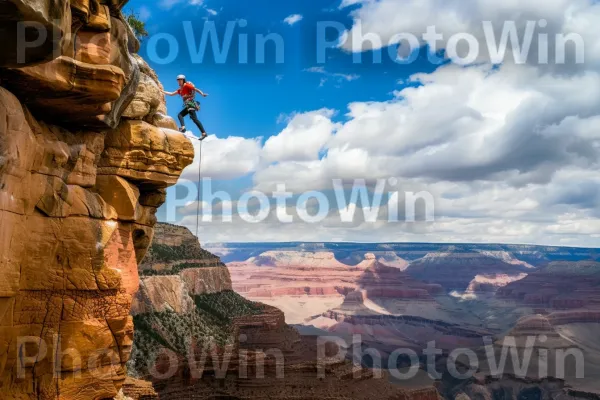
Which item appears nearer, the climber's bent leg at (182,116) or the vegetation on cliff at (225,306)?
the climber's bent leg at (182,116)

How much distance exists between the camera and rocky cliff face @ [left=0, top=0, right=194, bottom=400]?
13023 millimetres

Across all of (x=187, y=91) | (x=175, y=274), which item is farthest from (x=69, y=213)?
(x=175, y=274)

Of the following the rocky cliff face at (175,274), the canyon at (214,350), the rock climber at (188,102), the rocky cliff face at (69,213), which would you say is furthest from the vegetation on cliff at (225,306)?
the rocky cliff face at (69,213)

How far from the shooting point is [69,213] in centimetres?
1501

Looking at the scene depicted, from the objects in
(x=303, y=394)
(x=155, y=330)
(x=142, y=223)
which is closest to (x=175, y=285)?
(x=155, y=330)

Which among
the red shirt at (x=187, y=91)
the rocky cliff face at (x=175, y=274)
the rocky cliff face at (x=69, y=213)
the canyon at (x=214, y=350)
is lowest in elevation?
the canyon at (x=214, y=350)

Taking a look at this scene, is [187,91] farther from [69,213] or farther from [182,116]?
[69,213]

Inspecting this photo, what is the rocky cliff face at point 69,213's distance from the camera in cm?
1302

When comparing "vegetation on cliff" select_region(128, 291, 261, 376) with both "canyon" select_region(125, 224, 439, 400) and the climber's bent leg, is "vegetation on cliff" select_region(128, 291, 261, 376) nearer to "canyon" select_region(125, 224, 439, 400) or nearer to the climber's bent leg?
"canyon" select_region(125, 224, 439, 400)

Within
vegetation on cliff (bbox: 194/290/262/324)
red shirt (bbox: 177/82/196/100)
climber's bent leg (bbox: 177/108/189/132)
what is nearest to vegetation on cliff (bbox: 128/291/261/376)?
vegetation on cliff (bbox: 194/290/262/324)

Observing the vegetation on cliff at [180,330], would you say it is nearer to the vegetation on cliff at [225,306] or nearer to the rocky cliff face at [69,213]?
the vegetation on cliff at [225,306]

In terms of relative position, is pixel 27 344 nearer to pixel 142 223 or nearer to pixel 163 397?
pixel 142 223

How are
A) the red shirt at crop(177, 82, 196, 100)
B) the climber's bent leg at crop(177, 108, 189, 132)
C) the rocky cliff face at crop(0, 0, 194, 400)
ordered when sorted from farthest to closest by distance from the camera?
the red shirt at crop(177, 82, 196, 100)
the climber's bent leg at crop(177, 108, 189, 132)
the rocky cliff face at crop(0, 0, 194, 400)

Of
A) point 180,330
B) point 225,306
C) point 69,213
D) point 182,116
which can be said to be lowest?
point 225,306
